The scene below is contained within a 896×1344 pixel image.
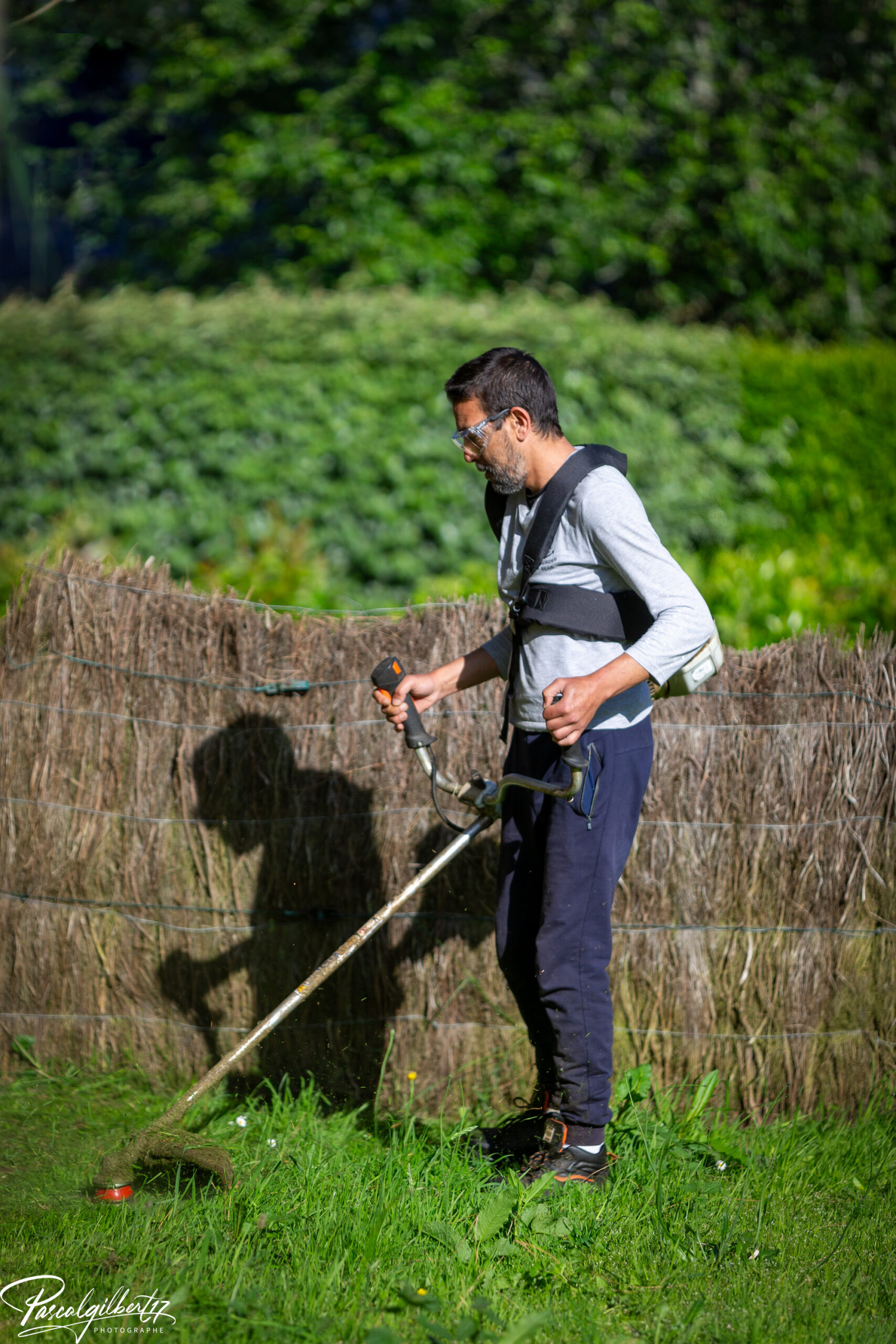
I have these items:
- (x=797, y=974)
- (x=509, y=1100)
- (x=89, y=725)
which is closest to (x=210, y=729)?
(x=89, y=725)

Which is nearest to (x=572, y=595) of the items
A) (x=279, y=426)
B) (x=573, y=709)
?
(x=573, y=709)

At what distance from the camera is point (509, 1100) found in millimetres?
3240

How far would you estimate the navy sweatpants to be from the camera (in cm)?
257

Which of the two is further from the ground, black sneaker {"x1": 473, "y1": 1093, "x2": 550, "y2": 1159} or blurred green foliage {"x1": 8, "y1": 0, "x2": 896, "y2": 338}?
blurred green foliage {"x1": 8, "y1": 0, "x2": 896, "y2": 338}

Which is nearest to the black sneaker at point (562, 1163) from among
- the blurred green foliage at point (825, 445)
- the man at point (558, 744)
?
the man at point (558, 744)

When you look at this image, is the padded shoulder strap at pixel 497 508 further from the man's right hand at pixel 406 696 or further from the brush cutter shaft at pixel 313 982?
the brush cutter shaft at pixel 313 982

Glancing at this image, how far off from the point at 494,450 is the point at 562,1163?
1.70 m

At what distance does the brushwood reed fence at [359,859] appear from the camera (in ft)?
10.6

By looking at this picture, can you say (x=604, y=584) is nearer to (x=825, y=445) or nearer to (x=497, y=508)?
(x=497, y=508)

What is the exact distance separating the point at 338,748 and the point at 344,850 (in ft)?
1.02

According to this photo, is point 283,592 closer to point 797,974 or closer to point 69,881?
point 69,881

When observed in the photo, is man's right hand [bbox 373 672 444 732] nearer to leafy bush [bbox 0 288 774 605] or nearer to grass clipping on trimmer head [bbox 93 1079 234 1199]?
grass clipping on trimmer head [bbox 93 1079 234 1199]

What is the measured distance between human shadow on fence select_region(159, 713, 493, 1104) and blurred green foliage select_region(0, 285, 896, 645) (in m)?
3.26

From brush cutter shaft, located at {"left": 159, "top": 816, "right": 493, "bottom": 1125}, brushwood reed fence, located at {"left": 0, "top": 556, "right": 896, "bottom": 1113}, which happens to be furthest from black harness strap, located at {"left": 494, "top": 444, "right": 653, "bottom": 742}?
brushwood reed fence, located at {"left": 0, "top": 556, "right": 896, "bottom": 1113}
